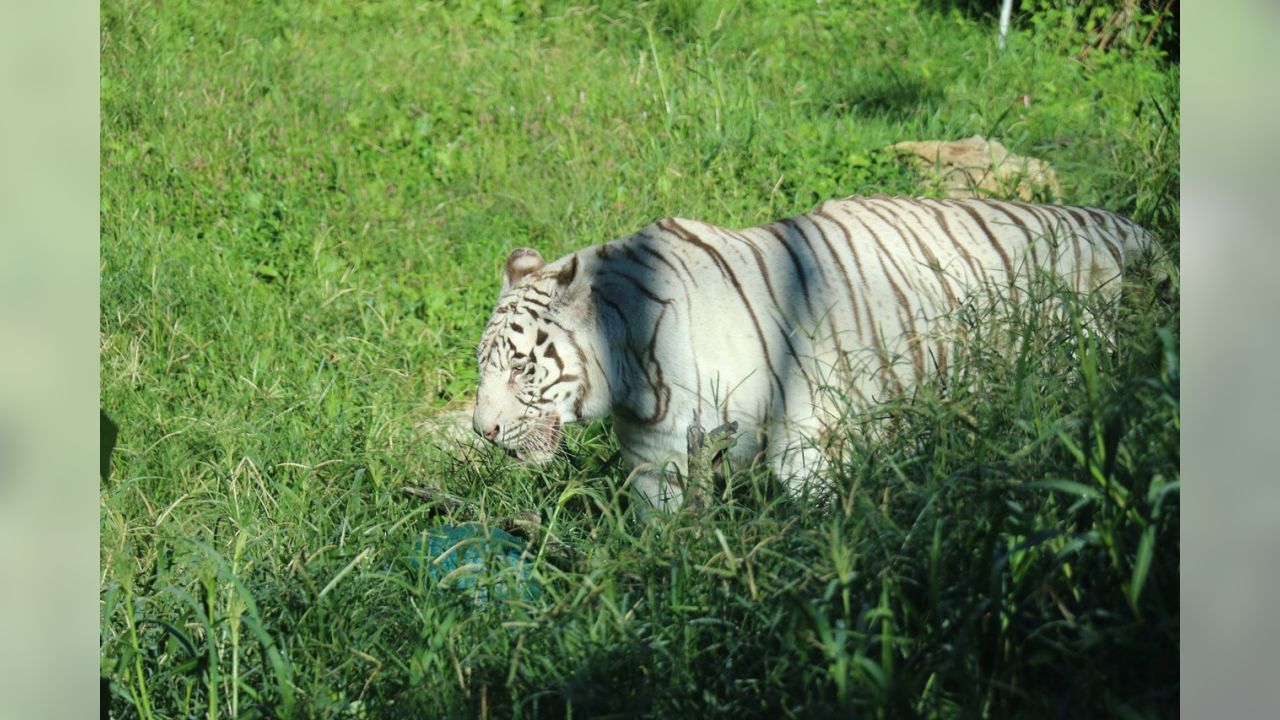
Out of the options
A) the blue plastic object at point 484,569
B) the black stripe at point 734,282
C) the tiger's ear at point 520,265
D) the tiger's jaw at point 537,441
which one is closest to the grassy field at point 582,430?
the blue plastic object at point 484,569

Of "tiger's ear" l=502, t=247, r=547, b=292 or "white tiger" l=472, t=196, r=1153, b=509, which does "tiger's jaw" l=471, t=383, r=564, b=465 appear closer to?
"white tiger" l=472, t=196, r=1153, b=509

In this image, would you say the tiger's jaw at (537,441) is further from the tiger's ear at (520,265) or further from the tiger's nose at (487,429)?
the tiger's ear at (520,265)

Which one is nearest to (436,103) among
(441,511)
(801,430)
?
(441,511)

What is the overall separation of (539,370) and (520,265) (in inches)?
13.1

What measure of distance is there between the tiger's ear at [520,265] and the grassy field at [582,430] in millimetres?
595

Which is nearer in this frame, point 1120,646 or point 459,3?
point 1120,646

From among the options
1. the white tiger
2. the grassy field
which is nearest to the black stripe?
the white tiger

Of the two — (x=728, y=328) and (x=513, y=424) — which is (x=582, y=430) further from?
(x=728, y=328)

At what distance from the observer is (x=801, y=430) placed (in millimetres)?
3217

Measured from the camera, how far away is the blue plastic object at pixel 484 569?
2.78m

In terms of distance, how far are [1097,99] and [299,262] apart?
3912 millimetres
